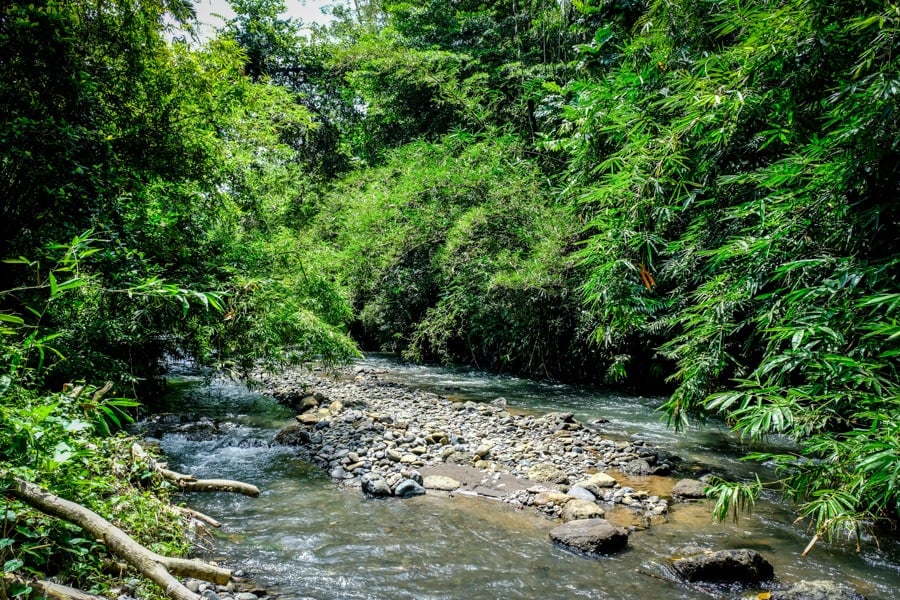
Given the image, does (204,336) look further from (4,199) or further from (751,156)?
(751,156)

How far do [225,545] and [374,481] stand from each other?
165cm

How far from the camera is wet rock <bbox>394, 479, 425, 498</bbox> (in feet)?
16.5

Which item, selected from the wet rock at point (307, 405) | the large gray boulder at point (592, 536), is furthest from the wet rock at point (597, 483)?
the wet rock at point (307, 405)

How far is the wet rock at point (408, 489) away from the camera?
502 cm

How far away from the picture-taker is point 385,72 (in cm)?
1750

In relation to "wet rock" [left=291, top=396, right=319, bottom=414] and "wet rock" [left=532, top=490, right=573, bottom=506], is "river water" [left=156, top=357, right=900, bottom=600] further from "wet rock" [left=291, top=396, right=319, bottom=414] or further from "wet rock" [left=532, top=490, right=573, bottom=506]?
"wet rock" [left=291, top=396, right=319, bottom=414]

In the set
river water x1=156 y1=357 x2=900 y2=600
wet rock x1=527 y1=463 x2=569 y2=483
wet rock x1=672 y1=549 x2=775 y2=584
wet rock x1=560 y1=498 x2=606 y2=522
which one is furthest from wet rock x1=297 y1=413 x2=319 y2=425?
wet rock x1=672 y1=549 x2=775 y2=584

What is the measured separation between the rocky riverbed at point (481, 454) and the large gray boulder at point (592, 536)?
0.37 meters

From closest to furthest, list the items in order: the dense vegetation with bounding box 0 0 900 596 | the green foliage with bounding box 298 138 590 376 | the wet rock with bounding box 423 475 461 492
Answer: the dense vegetation with bounding box 0 0 900 596 → the wet rock with bounding box 423 475 461 492 → the green foliage with bounding box 298 138 590 376

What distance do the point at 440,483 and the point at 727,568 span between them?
2754 mm

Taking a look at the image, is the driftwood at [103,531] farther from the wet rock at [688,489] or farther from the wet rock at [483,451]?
the wet rock at [688,489]

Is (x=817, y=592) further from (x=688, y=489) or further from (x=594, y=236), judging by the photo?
(x=594, y=236)

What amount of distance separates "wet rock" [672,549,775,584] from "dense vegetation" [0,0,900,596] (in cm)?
76

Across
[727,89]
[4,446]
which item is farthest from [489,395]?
[4,446]
